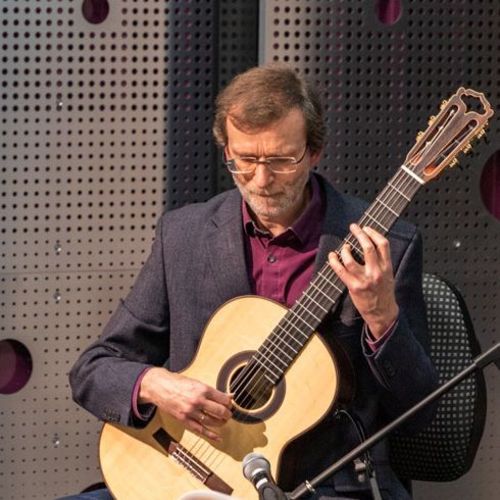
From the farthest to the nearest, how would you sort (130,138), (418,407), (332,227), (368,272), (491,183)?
(491,183) < (130,138) < (332,227) < (368,272) < (418,407)

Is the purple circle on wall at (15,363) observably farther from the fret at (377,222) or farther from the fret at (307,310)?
the fret at (377,222)

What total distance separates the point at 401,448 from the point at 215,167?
106cm

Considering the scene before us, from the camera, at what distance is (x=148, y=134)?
3.53 metres

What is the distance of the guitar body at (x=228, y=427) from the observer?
263 centimetres

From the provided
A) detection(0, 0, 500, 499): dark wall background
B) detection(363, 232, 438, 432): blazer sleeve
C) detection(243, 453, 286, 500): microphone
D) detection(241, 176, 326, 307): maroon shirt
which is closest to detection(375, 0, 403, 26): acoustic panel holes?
detection(0, 0, 500, 499): dark wall background

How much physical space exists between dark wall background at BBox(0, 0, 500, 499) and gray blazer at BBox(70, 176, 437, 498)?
1.93 ft

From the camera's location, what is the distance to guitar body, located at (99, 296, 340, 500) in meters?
2.63

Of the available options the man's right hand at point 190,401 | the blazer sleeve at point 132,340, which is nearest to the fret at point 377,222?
the man's right hand at point 190,401

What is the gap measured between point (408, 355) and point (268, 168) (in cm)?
50

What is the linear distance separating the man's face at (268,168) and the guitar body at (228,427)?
0.21 metres

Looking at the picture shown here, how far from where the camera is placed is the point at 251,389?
8.77 ft

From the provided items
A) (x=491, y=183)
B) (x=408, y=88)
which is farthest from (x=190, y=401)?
(x=491, y=183)

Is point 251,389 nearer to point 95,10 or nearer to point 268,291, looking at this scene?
point 268,291

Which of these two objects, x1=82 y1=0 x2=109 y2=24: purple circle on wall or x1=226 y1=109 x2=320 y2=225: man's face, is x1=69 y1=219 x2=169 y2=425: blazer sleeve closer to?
x1=226 y1=109 x2=320 y2=225: man's face
